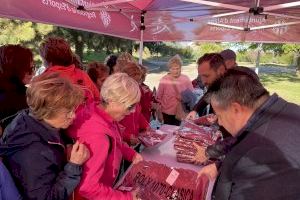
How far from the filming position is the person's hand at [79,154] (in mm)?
1417

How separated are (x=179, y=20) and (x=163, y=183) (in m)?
3.47

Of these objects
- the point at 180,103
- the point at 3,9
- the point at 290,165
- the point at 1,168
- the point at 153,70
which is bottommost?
the point at 153,70

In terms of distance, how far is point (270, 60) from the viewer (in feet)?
93.8

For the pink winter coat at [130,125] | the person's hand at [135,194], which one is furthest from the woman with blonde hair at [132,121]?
the person's hand at [135,194]

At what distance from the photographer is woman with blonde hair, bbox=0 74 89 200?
1.32 meters

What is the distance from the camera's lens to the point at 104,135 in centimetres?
154

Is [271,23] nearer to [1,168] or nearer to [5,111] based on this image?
[5,111]

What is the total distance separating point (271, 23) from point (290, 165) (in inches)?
163

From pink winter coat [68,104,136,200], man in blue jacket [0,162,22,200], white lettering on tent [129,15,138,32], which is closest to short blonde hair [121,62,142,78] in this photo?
pink winter coat [68,104,136,200]

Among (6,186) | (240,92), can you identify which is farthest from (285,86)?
(6,186)

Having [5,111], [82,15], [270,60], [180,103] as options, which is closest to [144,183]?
[5,111]

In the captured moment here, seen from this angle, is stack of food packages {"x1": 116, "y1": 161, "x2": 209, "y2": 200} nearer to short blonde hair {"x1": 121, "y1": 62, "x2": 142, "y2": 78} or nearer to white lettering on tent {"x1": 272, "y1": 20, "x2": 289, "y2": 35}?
short blonde hair {"x1": 121, "y1": 62, "x2": 142, "y2": 78}

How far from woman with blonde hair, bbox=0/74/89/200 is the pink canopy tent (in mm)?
2065

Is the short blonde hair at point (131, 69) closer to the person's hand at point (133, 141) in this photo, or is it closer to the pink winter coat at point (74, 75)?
the pink winter coat at point (74, 75)
